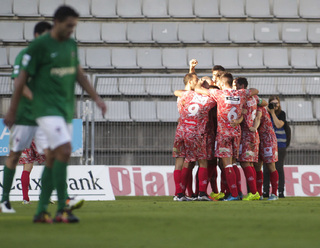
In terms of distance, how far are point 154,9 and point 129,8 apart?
0.58 m

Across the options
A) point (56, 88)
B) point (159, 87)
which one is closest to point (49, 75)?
point (56, 88)

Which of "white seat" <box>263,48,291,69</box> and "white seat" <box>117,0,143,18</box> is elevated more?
"white seat" <box>117,0,143,18</box>

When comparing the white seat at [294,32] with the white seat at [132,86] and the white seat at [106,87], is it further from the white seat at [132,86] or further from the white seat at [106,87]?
the white seat at [106,87]

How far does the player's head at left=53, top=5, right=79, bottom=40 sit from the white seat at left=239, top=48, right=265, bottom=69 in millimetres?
11240

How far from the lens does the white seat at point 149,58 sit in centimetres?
1559

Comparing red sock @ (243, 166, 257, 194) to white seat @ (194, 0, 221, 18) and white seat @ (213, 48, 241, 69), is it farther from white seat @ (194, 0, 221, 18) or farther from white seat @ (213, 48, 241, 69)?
white seat @ (194, 0, 221, 18)

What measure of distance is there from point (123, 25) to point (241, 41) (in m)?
2.75

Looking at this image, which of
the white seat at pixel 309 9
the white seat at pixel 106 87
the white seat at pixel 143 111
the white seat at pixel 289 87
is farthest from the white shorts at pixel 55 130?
the white seat at pixel 309 9

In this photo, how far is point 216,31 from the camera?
16.1 m

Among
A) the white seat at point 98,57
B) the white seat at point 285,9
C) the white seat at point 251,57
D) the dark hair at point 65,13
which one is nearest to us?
the dark hair at point 65,13

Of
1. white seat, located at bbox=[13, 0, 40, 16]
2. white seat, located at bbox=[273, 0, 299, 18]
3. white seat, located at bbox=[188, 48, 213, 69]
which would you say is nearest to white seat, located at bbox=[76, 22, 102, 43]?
white seat, located at bbox=[13, 0, 40, 16]

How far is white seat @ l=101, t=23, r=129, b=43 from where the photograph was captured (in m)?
15.9

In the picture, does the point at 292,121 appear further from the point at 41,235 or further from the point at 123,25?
the point at 41,235

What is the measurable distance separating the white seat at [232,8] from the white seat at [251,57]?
0.92m
